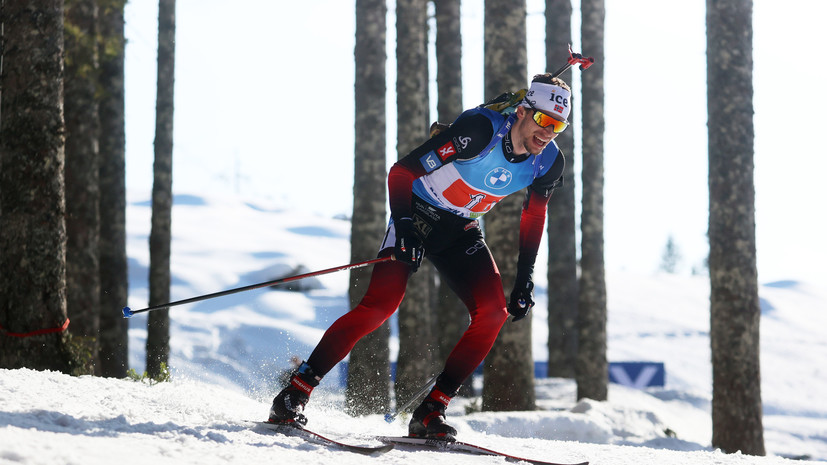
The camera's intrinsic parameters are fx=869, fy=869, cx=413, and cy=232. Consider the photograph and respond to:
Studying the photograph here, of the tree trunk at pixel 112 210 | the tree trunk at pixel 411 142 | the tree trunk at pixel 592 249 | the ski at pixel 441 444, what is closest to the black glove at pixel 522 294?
the ski at pixel 441 444

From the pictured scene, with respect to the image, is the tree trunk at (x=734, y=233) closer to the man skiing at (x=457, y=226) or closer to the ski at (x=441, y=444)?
the man skiing at (x=457, y=226)

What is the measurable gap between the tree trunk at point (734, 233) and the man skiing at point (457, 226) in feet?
11.5

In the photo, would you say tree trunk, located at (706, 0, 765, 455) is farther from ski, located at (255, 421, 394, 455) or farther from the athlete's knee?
ski, located at (255, 421, 394, 455)

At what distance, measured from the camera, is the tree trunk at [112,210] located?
13.4 metres

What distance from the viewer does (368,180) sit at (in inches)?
411

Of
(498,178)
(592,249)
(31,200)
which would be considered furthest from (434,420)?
(592,249)

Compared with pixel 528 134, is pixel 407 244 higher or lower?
lower

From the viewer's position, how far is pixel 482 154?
500 cm

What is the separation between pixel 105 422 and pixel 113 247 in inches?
380

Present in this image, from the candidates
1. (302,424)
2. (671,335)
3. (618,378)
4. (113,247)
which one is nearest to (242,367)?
(618,378)

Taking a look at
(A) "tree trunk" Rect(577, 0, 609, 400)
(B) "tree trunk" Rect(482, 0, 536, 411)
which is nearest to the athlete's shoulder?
(B) "tree trunk" Rect(482, 0, 536, 411)

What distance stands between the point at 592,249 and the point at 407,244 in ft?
31.7

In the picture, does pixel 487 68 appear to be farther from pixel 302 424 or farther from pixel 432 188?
pixel 302 424

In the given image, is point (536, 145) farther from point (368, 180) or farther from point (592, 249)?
point (592, 249)
